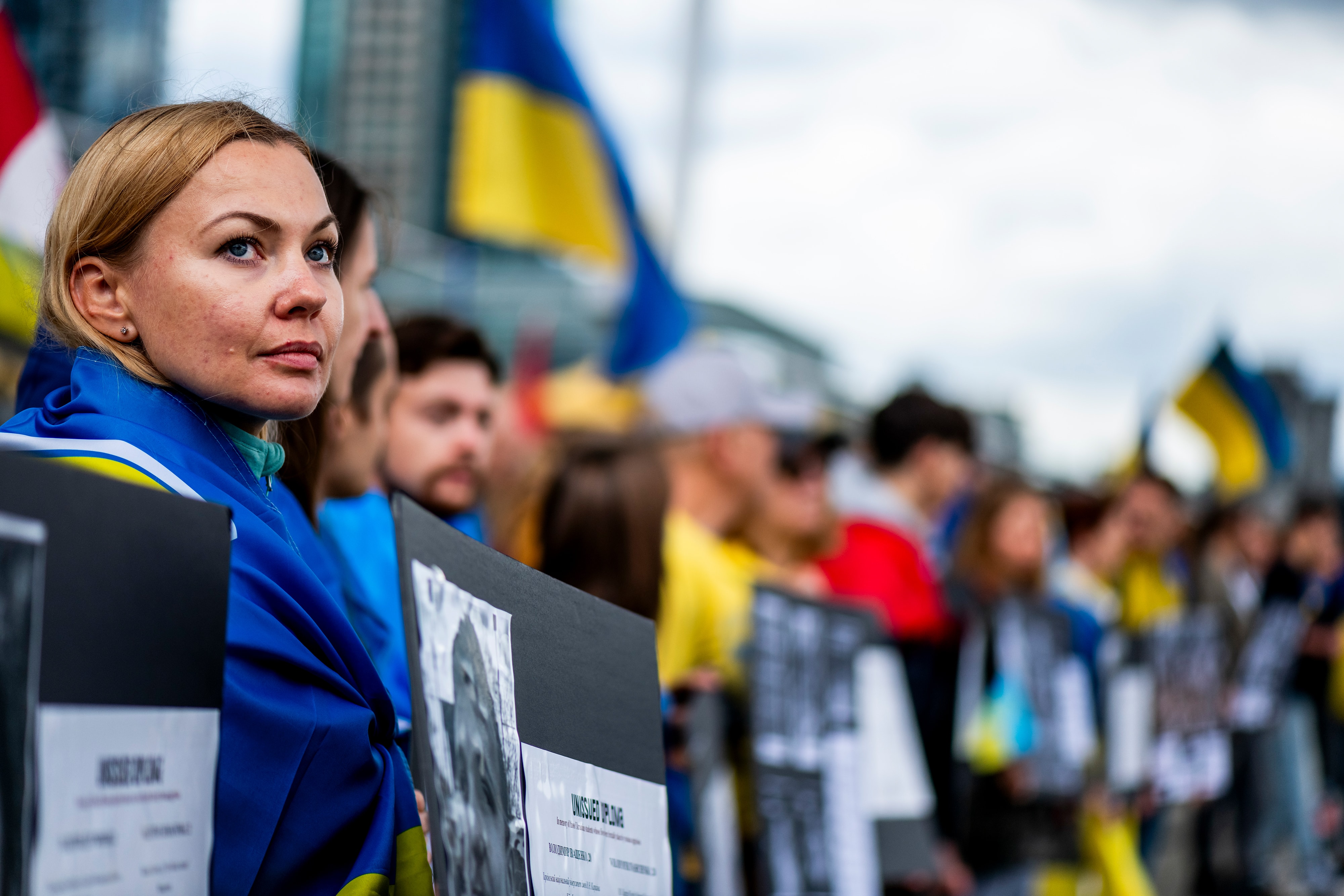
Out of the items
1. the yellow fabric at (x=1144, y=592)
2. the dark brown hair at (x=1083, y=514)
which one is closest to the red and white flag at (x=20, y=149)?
the dark brown hair at (x=1083, y=514)

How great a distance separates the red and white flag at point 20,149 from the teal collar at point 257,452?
8.68ft

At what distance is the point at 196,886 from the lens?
120 cm

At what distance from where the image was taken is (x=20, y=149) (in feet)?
13.5

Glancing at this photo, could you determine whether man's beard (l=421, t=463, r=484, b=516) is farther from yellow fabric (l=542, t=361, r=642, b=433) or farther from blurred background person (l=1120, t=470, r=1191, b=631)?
blurred background person (l=1120, t=470, r=1191, b=631)

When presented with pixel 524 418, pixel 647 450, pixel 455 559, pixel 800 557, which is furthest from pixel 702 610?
pixel 524 418

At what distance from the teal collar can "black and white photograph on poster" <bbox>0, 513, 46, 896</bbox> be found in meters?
0.57

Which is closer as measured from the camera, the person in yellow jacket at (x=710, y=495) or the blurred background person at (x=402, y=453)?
the blurred background person at (x=402, y=453)

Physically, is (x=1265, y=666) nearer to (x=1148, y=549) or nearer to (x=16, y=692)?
(x=1148, y=549)

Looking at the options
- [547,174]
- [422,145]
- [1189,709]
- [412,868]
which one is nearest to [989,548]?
[1189,709]

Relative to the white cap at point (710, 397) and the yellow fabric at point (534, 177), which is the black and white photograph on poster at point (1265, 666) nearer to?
the white cap at point (710, 397)

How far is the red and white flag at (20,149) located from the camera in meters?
3.97

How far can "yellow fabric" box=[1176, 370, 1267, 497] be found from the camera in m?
10.5

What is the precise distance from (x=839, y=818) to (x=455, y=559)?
286 centimetres

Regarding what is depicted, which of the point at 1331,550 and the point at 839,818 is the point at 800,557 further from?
the point at 1331,550
